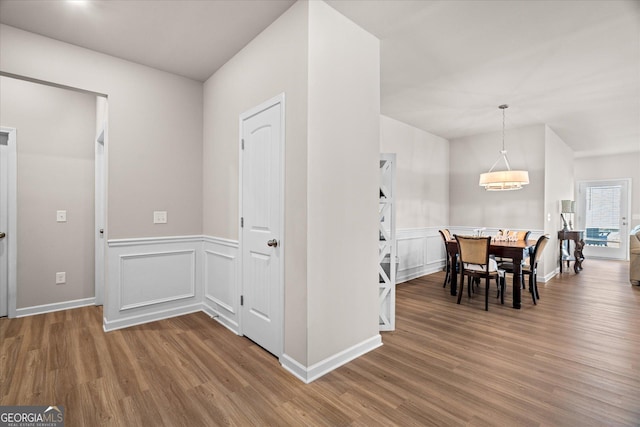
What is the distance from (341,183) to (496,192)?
15.6 ft

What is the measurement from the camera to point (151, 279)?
11.2 ft

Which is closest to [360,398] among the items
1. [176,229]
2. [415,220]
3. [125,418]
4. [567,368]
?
Result: [125,418]

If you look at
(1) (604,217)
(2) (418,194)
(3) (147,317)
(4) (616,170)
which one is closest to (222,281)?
(3) (147,317)

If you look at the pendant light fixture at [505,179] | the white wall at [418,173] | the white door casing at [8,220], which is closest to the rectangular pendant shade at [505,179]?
the pendant light fixture at [505,179]

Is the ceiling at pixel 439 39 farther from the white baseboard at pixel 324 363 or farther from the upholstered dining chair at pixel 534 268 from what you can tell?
the white baseboard at pixel 324 363

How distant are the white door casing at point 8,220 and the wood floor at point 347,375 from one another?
288mm

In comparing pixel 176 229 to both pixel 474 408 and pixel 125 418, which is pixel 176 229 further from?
pixel 474 408

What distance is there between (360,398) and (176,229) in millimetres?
2696

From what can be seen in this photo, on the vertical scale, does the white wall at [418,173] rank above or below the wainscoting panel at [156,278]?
above

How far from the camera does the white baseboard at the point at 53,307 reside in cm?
345

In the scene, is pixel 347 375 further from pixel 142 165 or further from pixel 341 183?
pixel 142 165

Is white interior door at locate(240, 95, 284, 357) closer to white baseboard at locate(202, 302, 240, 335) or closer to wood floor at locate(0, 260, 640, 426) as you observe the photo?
white baseboard at locate(202, 302, 240, 335)

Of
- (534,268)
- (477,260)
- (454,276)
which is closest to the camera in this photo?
(477,260)

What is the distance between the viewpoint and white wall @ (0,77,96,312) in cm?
344
